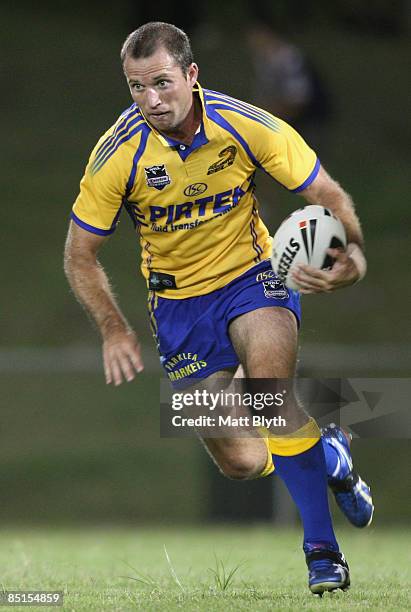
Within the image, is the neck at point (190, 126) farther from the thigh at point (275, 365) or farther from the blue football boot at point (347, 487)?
the blue football boot at point (347, 487)

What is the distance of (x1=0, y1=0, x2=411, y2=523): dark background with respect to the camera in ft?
47.5

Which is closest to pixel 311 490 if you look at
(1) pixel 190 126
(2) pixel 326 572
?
(2) pixel 326 572

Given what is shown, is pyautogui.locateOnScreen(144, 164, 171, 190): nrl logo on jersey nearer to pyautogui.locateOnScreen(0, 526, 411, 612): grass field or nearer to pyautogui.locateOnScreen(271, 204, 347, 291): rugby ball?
pyautogui.locateOnScreen(271, 204, 347, 291): rugby ball

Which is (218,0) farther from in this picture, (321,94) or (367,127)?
(321,94)

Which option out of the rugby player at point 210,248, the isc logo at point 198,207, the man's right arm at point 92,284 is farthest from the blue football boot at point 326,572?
the isc logo at point 198,207

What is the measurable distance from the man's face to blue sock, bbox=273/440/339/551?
1817 millimetres

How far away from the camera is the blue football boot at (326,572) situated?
6.06 meters

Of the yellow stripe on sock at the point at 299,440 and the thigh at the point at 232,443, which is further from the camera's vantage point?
the thigh at the point at 232,443

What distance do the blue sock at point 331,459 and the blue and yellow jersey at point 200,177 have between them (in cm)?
109

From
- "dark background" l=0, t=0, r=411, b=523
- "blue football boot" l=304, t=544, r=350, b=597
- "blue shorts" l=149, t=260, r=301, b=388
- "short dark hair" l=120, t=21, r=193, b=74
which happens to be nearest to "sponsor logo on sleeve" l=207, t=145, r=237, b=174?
"short dark hair" l=120, t=21, r=193, b=74

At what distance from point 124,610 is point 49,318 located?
43.4ft

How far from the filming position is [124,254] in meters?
19.7

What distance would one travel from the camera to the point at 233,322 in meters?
6.82

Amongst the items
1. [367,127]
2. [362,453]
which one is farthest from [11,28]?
[362,453]
